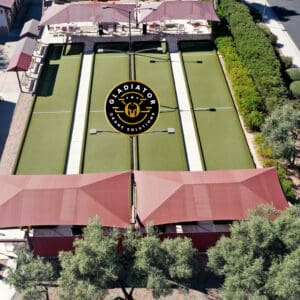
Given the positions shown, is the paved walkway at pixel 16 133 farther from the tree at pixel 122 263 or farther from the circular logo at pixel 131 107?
the tree at pixel 122 263

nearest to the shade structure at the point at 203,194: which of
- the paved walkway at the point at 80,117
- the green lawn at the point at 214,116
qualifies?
the green lawn at the point at 214,116

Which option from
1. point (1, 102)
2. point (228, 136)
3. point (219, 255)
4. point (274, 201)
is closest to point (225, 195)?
point (274, 201)

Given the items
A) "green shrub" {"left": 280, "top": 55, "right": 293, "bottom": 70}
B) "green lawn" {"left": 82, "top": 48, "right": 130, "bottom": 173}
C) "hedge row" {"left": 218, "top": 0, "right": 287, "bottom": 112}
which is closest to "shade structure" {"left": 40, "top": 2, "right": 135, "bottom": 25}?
"green lawn" {"left": 82, "top": 48, "right": 130, "bottom": 173}

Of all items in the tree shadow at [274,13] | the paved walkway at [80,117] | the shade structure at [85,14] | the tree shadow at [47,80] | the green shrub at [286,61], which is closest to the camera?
the paved walkway at [80,117]

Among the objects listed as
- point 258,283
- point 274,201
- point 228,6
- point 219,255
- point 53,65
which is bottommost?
point 258,283

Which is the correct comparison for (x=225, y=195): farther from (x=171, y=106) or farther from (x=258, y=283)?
(x=171, y=106)

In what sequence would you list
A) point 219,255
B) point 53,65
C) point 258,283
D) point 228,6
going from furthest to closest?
point 228,6 < point 53,65 < point 219,255 < point 258,283

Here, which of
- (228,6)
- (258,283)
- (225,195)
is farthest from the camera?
(228,6)

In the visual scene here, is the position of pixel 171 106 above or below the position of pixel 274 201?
above
